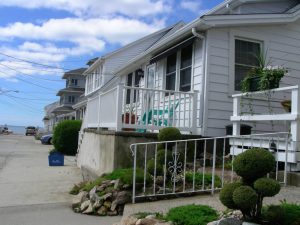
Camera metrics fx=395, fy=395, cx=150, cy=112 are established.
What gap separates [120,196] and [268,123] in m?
5.51

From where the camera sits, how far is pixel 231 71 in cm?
1082

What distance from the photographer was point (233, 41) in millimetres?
10914

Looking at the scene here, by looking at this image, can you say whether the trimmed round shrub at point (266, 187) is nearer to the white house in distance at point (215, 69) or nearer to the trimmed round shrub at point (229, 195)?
the trimmed round shrub at point (229, 195)

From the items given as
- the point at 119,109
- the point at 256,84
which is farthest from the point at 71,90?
the point at 256,84

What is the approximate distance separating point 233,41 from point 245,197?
23.7 ft

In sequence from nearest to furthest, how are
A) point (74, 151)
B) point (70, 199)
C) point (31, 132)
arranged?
point (70, 199), point (74, 151), point (31, 132)

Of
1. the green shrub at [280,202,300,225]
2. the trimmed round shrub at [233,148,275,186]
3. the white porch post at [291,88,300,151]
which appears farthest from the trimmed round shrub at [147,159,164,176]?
the trimmed round shrub at [233,148,275,186]

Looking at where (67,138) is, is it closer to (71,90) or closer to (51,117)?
(71,90)

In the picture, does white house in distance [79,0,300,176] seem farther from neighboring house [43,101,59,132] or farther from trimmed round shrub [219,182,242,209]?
neighboring house [43,101,59,132]

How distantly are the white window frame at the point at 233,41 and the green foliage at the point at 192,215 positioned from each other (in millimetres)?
5651

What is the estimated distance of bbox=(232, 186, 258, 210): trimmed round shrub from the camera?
4.41 m

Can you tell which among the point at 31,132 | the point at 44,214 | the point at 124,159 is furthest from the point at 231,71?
the point at 31,132

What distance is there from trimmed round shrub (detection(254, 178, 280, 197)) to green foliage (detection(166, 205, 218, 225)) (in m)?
1.00

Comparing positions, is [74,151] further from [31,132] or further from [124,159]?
[31,132]
